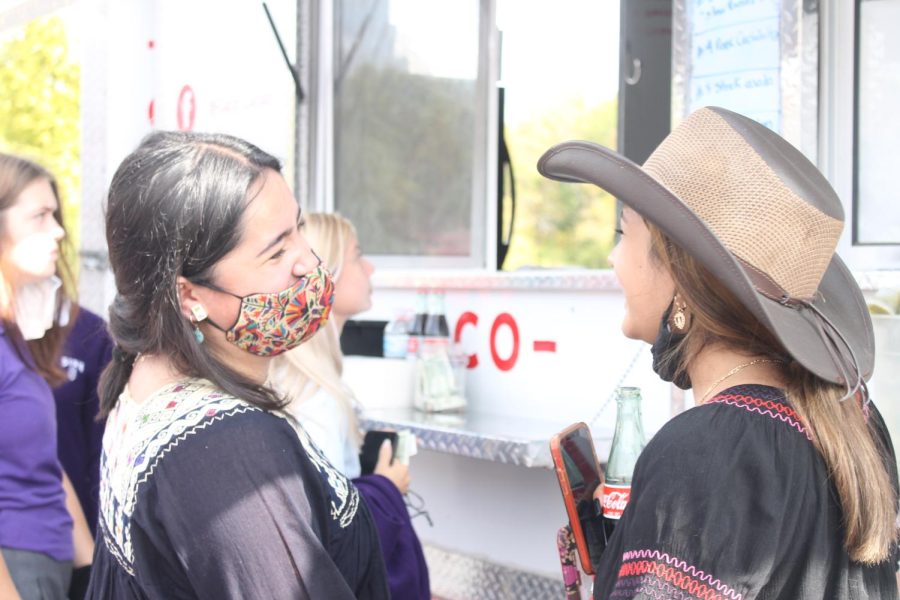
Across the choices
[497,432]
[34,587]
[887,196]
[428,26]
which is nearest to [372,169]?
[428,26]

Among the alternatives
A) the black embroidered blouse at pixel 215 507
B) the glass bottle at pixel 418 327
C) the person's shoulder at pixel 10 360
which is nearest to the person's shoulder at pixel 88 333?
the person's shoulder at pixel 10 360

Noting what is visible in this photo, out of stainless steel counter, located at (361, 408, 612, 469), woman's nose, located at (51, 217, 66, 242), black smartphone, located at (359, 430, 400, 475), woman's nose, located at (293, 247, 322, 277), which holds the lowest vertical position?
stainless steel counter, located at (361, 408, 612, 469)

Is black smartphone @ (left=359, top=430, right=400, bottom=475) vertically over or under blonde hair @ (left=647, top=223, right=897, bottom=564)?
under

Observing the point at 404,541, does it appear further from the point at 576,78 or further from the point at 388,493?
the point at 576,78

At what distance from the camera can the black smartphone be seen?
3.09 m

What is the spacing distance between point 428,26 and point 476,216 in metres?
1.13

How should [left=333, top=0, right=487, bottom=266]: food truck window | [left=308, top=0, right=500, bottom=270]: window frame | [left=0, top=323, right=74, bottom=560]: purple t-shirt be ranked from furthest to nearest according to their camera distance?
[left=333, top=0, right=487, bottom=266]: food truck window
[left=308, top=0, right=500, bottom=270]: window frame
[left=0, top=323, right=74, bottom=560]: purple t-shirt

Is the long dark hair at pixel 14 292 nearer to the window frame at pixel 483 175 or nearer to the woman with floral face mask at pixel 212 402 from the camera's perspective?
the woman with floral face mask at pixel 212 402

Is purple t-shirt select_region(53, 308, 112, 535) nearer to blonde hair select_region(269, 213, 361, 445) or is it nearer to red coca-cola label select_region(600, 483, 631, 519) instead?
blonde hair select_region(269, 213, 361, 445)

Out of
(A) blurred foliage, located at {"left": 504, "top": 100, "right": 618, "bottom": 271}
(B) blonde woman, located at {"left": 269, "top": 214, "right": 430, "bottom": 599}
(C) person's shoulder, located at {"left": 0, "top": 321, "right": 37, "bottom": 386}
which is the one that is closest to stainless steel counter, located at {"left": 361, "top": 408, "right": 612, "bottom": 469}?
(B) blonde woman, located at {"left": 269, "top": 214, "right": 430, "bottom": 599}

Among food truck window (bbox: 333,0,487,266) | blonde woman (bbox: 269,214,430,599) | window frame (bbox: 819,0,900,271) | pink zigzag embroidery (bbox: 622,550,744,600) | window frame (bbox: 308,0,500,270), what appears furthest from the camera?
food truck window (bbox: 333,0,487,266)

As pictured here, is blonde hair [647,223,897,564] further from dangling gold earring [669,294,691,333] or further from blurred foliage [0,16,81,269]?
blurred foliage [0,16,81,269]

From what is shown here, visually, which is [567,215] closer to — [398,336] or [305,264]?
[398,336]

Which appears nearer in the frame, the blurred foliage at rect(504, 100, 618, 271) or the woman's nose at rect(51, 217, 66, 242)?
the woman's nose at rect(51, 217, 66, 242)
